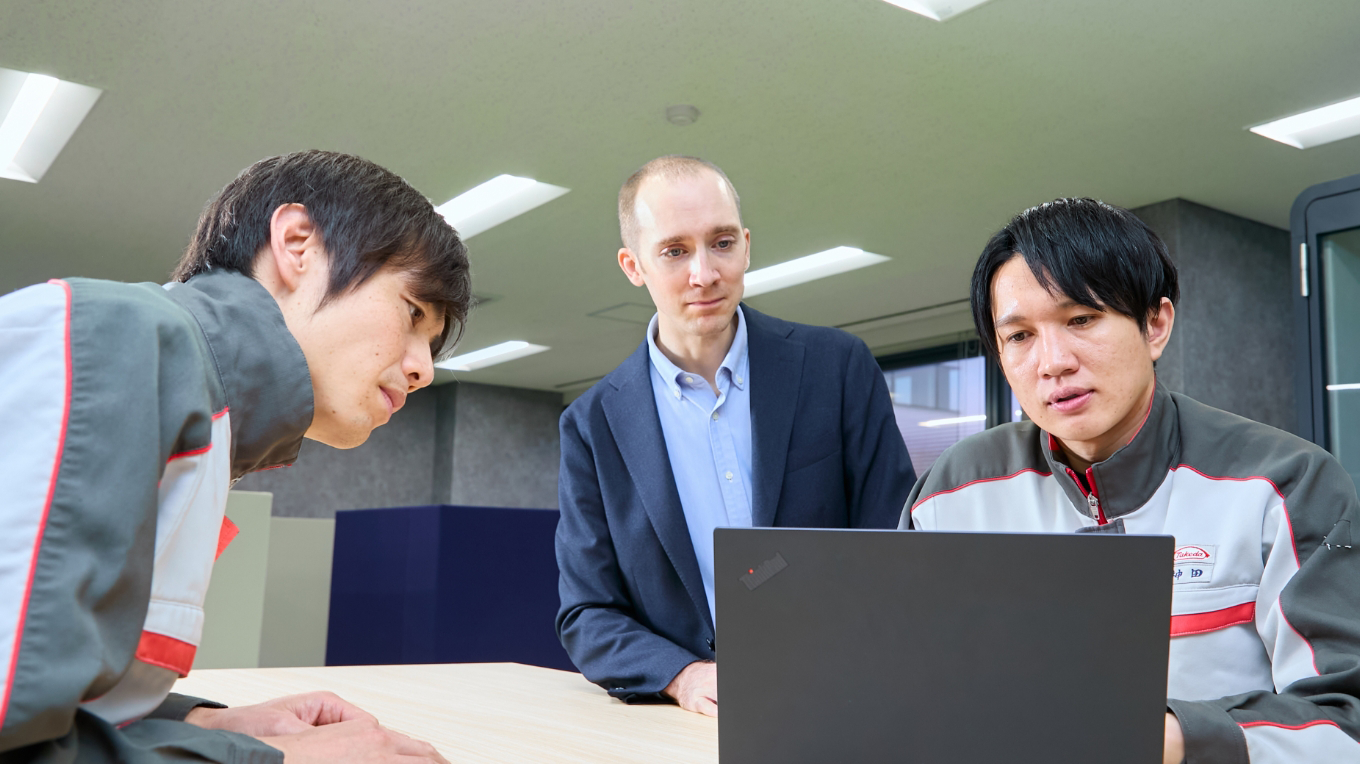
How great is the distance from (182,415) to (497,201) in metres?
4.18

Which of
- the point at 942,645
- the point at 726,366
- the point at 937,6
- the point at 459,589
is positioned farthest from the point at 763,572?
the point at 937,6

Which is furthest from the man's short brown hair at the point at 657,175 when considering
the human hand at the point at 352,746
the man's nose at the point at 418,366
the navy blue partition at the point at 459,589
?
the navy blue partition at the point at 459,589

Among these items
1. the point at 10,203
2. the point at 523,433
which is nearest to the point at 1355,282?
the point at 10,203

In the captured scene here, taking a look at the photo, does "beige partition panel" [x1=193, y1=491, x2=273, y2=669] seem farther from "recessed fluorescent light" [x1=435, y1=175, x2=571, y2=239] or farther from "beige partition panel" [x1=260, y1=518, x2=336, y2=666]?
"recessed fluorescent light" [x1=435, y1=175, x2=571, y2=239]

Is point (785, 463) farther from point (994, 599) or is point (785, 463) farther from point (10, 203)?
point (10, 203)

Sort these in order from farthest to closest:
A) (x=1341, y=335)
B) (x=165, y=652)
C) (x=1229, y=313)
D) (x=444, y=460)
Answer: (x=444, y=460) → (x=1229, y=313) → (x=1341, y=335) → (x=165, y=652)

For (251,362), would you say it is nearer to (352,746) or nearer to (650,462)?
(352,746)

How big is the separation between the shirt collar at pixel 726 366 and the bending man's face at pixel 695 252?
4 cm

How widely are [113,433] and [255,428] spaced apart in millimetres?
171

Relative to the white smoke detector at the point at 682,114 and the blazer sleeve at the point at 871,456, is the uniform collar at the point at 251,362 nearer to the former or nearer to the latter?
the blazer sleeve at the point at 871,456

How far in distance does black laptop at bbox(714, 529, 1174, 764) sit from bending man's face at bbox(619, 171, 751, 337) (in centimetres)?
83

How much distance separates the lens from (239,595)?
2617 millimetres

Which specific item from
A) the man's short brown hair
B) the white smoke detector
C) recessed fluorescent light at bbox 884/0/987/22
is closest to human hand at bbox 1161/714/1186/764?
the man's short brown hair

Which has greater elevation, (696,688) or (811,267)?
(811,267)
